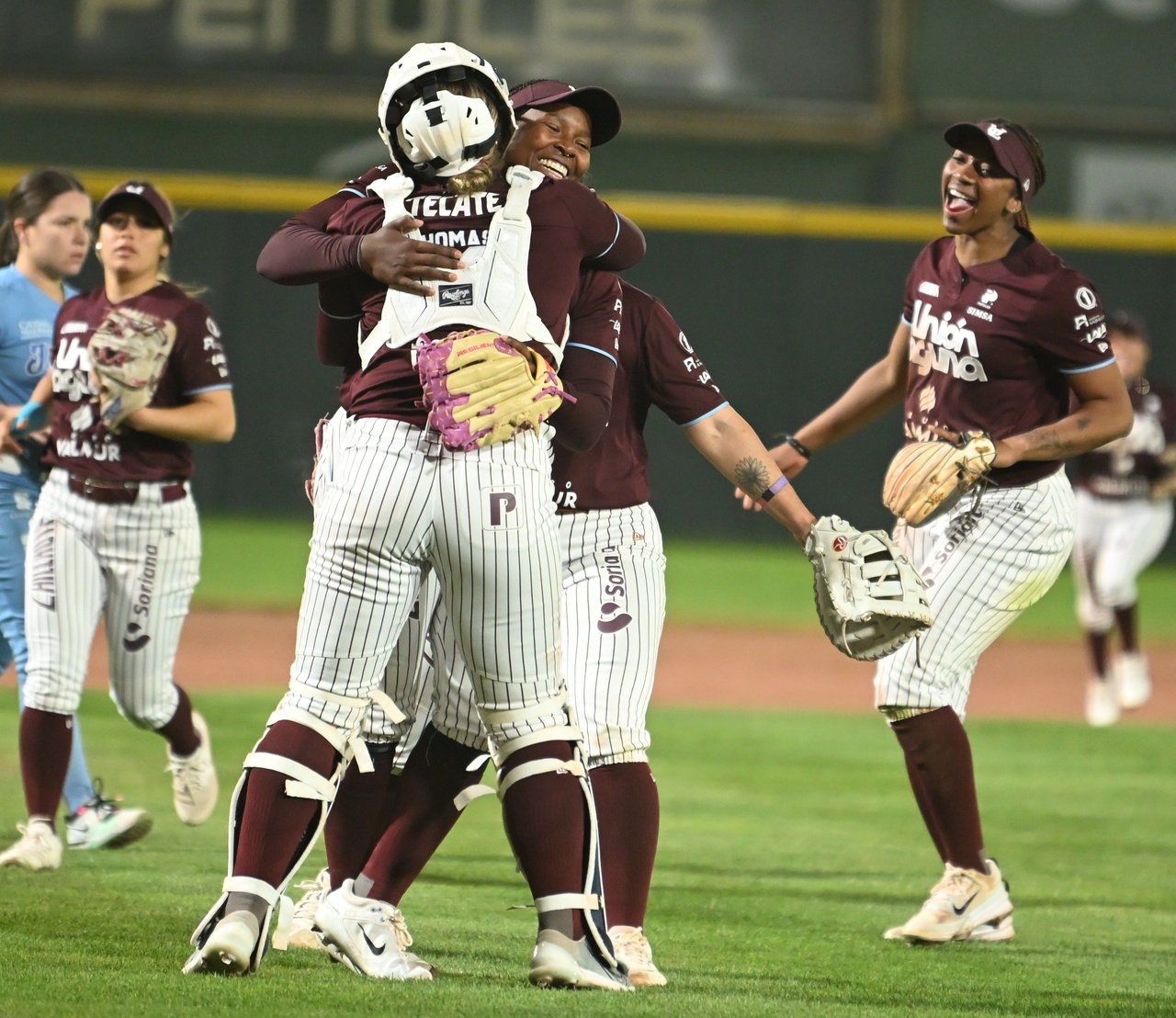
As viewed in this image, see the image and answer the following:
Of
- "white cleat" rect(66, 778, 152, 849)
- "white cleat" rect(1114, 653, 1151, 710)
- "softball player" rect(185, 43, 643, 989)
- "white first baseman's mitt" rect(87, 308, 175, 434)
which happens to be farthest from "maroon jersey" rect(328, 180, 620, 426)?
"white cleat" rect(1114, 653, 1151, 710)

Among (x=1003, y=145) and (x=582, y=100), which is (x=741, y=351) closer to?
(x=1003, y=145)

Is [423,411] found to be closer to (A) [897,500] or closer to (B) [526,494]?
(B) [526,494]

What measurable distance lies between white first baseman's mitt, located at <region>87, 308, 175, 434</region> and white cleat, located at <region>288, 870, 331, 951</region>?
1.48 meters

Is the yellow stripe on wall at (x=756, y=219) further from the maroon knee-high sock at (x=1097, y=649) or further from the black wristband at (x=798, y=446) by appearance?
the black wristband at (x=798, y=446)

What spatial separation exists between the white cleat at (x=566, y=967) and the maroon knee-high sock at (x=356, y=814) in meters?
0.64

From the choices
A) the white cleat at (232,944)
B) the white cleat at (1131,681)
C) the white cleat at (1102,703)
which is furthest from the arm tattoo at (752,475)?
the white cleat at (1131,681)

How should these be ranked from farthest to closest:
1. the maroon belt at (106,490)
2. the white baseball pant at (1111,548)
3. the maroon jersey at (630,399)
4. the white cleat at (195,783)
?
the white baseball pant at (1111,548) < the white cleat at (195,783) < the maroon belt at (106,490) < the maroon jersey at (630,399)

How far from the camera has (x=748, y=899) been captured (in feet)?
15.7

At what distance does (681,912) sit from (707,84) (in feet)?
45.0

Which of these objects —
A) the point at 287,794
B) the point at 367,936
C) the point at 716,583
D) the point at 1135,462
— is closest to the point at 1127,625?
the point at 1135,462

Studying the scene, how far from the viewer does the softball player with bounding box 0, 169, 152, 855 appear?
16.8ft

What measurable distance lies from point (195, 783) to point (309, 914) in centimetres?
142

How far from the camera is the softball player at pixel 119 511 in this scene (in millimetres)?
4793

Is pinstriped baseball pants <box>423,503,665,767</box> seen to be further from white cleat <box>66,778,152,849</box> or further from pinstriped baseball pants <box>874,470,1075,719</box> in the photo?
white cleat <box>66,778,152,849</box>
